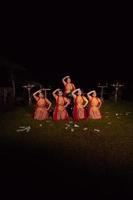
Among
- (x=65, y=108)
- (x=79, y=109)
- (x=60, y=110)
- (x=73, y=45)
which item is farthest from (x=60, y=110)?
(x=73, y=45)

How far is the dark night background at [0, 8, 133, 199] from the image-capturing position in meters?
40.5

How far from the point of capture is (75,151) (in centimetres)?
1352

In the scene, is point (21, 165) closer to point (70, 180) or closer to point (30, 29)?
point (70, 180)

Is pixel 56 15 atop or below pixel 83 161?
atop

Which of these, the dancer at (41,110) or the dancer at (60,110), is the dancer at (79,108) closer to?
the dancer at (60,110)

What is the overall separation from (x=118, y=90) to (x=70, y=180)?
59.7 ft

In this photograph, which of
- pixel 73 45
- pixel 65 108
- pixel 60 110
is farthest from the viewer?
pixel 73 45

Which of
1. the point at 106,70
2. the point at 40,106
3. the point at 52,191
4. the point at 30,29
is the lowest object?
the point at 52,191

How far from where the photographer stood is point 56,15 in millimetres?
45969

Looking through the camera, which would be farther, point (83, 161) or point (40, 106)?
point (40, 106)

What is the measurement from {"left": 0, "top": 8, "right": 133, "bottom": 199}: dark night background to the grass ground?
68.4 ft

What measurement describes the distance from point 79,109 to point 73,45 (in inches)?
1040

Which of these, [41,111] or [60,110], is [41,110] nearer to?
[41,111]

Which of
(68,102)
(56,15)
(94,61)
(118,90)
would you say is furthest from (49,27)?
(68,102)
